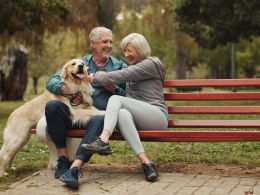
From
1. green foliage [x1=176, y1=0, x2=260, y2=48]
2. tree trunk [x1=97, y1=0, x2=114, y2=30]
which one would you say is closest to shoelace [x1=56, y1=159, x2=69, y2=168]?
green foliage [x1=176, y1=0, x2=260, y2=48]

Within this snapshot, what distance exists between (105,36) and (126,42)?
1.08ft

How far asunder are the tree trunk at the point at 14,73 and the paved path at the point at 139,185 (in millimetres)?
23606

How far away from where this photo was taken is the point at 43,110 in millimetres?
6707

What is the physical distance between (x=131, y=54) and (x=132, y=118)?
77 cm

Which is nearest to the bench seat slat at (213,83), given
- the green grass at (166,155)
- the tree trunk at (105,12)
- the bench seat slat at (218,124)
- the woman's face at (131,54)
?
the bench seat slat at (218,124)

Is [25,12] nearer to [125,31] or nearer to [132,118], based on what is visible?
[132,118]

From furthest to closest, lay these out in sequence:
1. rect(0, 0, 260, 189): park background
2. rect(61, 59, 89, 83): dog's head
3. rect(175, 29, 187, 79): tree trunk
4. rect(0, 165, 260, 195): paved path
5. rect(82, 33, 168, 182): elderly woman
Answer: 1. rect(175, 29, 187, 79): tree trunk
2. rect(0, 0, 260, 189): park background
3. rect(61, 59, 89, 83): dog's head
4. rect(82, 33, 168, 182): elderly woman
5. rect(0, 165, 260, 195): paved path

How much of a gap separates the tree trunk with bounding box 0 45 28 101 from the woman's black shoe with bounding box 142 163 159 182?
2401 cm

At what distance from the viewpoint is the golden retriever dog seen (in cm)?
649

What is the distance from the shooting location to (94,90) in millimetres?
6766

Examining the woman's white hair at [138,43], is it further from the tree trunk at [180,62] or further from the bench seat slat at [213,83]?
the tree trunk at [180,62]

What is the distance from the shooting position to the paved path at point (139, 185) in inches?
216

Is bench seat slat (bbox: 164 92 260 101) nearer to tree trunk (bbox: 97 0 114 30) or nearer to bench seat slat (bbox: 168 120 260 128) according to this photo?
bench seat slat (bbox: 168 120 260 128)

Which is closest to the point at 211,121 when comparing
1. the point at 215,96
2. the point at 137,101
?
the point at 215,96
